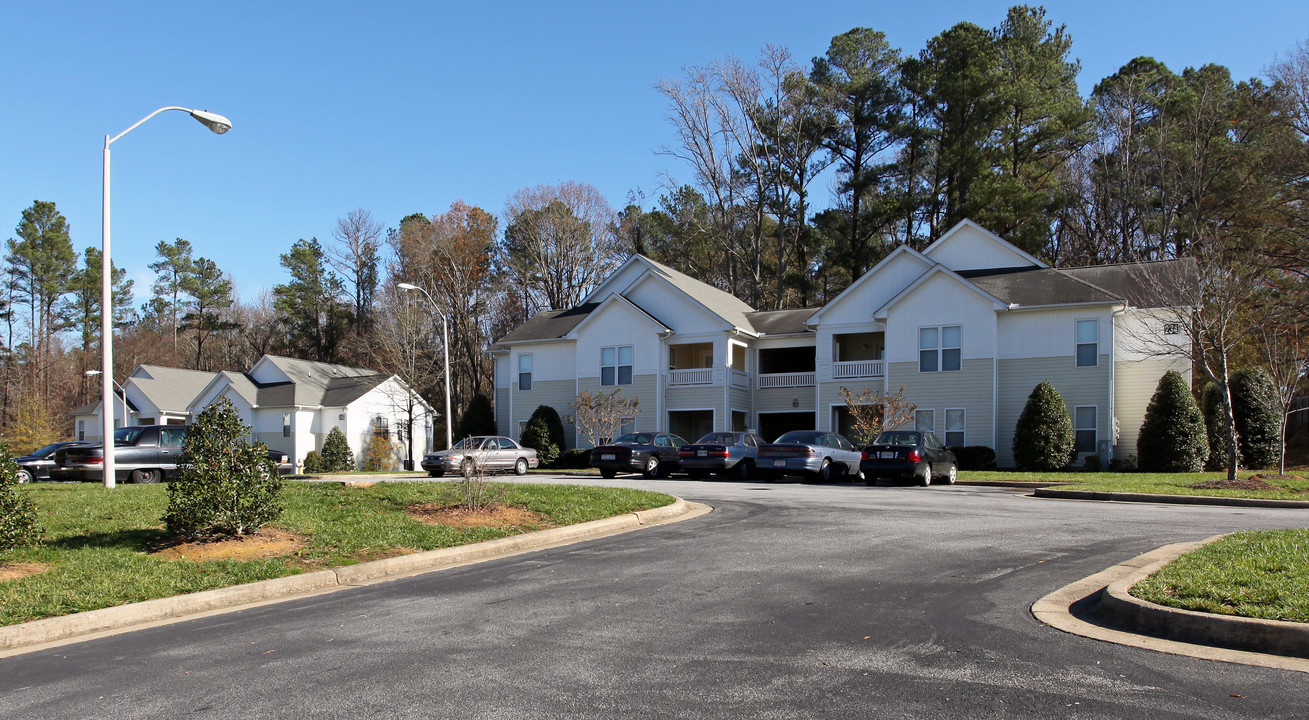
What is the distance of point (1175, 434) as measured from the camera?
27438mm

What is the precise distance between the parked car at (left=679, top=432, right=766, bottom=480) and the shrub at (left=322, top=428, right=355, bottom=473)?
26703 millimetres

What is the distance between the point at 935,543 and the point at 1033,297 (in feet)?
78.2

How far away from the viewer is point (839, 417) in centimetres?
3753

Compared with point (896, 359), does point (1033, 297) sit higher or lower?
higher

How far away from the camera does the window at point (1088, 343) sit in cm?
3119

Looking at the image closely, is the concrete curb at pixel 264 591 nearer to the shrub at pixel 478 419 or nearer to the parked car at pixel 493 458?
the parked car at pixel 493 458

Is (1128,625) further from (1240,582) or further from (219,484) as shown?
(219,484)

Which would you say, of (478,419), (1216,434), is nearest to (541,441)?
(478,419)

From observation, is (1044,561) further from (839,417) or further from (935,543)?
(839,417)

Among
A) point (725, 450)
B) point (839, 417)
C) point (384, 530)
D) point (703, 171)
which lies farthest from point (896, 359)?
point (384, 530)

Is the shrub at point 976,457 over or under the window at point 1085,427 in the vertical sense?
under

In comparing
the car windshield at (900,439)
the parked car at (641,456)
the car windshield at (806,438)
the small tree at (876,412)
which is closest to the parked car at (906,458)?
the car windshield at (900,439)

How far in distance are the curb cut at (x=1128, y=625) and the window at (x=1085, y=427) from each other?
23878 millimetres

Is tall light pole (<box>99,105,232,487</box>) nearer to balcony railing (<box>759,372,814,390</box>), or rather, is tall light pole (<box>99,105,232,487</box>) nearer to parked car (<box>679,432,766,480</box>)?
parked car (<box>679,432,766,480</box>)
